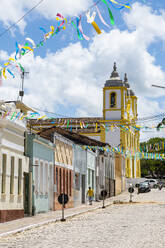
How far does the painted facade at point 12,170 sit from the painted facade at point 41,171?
2.10ft

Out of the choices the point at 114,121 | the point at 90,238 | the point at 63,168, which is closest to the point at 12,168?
the point at 90,238

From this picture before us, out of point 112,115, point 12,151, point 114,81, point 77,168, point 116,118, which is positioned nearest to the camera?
point 12,151

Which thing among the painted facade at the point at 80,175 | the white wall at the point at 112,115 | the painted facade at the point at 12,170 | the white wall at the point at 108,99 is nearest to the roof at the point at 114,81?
the white wall at the point at 108,99

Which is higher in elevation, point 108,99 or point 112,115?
point 108,99

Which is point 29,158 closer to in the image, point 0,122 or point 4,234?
point 0,122

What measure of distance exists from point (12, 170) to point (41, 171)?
4.21 meters

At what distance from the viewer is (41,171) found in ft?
80.4

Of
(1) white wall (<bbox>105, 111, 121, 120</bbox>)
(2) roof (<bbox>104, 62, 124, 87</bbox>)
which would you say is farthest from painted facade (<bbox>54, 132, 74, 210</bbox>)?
(2) roof (<bbox>104, 62, 124, 87</bbox>)

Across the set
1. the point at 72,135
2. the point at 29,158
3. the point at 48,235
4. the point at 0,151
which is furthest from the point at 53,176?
the point at 72,135

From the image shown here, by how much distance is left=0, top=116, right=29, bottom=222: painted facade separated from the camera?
1891cm

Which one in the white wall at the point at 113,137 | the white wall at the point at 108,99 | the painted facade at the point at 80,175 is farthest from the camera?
the white wall at the point at 108,99

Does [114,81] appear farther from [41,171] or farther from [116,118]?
[41,171]

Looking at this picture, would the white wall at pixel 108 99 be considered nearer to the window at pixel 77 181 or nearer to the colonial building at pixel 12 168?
the window at pixel 77 181

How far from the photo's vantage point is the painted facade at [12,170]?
18906 mm
